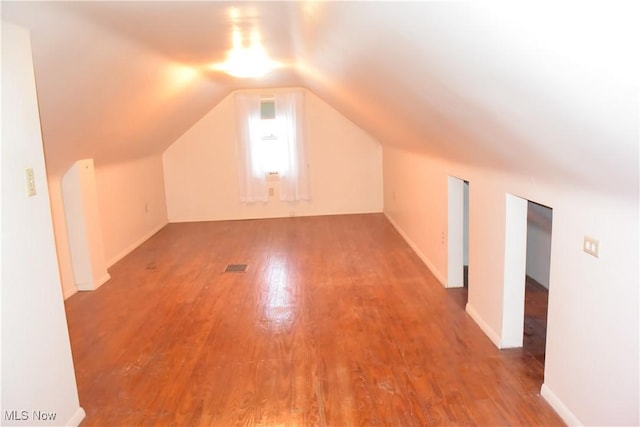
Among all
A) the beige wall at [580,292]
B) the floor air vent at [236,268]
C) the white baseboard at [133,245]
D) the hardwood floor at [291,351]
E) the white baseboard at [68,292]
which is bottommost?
the hardwood floor at [291,351]

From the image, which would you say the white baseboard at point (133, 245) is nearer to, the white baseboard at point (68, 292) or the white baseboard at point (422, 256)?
the white baseboard at point (68, 292)

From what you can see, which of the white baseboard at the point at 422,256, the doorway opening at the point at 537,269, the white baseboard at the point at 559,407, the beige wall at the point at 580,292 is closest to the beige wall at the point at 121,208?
the white baseboard at the point at 422,256

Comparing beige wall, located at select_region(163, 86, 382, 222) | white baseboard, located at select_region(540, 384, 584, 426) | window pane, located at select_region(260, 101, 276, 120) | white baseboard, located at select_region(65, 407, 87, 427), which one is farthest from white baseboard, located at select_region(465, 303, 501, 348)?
window pane, located at select_region(260, 101, 276, 120)

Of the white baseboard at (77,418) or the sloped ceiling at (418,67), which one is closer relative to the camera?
the sloped ceiling at (418,67)

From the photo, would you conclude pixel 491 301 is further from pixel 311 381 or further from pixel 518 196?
pixel 311 381

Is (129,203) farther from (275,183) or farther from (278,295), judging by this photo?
(278,295)

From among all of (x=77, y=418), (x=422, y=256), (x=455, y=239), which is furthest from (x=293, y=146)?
(x=77, y=418)

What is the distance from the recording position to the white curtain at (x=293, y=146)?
7.39 m

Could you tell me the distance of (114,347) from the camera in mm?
3322

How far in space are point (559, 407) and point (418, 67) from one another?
6.30ft

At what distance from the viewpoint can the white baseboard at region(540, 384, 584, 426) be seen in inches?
89.4

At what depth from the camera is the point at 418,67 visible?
212 centimetres

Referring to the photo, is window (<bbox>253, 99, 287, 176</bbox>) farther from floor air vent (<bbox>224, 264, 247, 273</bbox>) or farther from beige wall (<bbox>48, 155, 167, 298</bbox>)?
floor air vent (<bbox>224, 264, 247, 273</bbox>)

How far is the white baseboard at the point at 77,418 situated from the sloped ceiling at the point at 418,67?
6.11 feet
